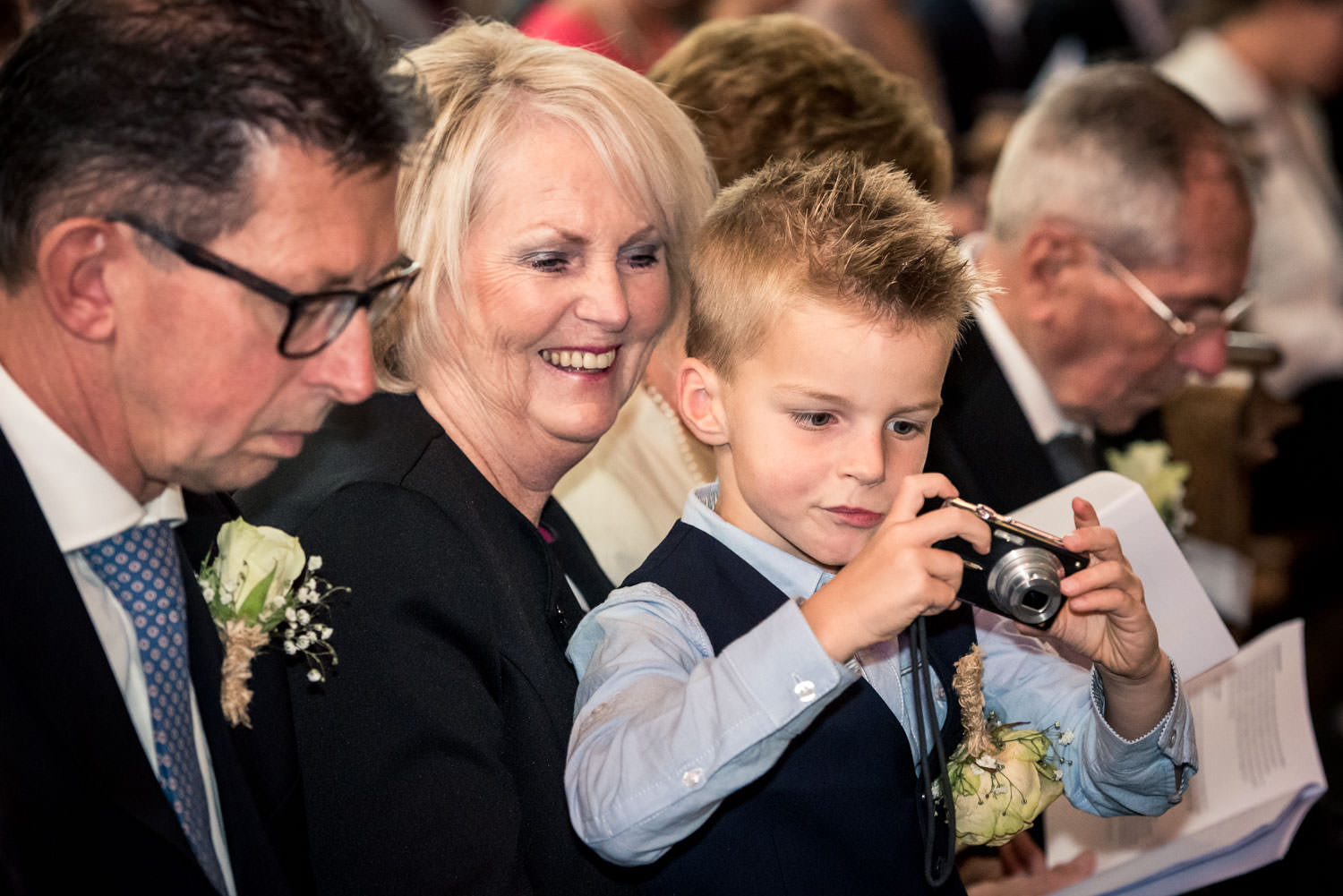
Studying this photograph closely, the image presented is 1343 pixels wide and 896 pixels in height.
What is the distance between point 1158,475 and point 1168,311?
370mm

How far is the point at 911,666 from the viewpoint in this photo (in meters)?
1.57

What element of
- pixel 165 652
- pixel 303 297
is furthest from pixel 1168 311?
pixel 165 652

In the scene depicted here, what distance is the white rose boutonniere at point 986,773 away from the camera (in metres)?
1.60

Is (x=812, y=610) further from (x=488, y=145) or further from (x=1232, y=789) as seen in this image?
(x=1232, y=789)

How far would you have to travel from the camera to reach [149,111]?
1.17 meters

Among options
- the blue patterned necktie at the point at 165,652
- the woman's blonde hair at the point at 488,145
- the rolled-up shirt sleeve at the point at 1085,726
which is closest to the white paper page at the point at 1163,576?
the rolled-up shirt sleeve at the point at 1085,726

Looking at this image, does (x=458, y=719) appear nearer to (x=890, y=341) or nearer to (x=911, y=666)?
(x=911, y=666)

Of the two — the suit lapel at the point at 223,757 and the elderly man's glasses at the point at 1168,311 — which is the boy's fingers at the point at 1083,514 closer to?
the suit lapel at the point at 223,757

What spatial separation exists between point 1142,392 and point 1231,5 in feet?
9.19

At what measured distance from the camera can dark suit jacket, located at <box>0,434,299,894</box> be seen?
1146mm

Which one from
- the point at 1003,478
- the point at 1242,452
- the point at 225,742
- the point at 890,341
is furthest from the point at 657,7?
the point at 225,742

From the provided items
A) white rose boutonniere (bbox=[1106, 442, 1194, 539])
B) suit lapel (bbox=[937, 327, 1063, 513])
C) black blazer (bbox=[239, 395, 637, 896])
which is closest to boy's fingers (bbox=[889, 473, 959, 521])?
black blazer (bbox=[239, 395, 637, 896])

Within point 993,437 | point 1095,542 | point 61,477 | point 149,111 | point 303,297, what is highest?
point 149,111

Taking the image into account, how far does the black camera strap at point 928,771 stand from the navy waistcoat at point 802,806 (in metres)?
0.02
